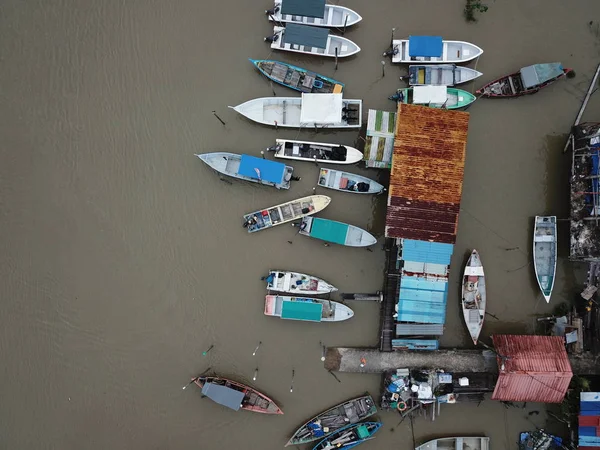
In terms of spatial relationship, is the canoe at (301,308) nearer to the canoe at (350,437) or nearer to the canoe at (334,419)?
the canoe at (334,419)

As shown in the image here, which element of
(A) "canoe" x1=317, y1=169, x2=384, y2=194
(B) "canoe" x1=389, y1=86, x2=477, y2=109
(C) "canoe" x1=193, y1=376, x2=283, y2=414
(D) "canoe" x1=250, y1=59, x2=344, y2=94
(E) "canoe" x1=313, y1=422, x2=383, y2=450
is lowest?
(E) "canoe" x1=313, y1=422, x2=383, y2=450

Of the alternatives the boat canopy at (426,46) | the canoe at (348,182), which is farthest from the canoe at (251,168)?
the boat canopy at (426,46)

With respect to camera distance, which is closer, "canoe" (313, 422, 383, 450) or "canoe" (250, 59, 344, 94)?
"canoe" (313, 422, 383, 450)

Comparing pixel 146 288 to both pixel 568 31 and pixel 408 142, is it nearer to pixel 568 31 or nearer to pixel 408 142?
pixel 408 142

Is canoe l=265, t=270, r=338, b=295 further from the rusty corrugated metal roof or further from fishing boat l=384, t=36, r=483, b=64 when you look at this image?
fishing boat l=384, t=36, r=483, b=64

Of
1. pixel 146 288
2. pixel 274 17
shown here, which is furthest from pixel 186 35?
pixel 146 288

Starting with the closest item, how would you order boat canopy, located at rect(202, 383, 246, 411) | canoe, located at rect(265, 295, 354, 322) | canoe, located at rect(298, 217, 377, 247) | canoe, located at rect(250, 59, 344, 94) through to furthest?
1. boat canopy, located at rect(202, 383, 246, 411)
2. canoe, located at rect(265, 295, 354, 322)
3. canoe, located at rect(298, 217, 377, 247)
4. canoe, located at rect(250, 59, 344, 94)

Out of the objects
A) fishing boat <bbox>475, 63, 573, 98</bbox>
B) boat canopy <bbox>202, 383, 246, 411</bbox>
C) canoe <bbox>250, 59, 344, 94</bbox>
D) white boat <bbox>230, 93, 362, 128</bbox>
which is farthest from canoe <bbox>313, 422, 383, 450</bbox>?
fishing boat <bbox>475, 63, 573, 98</bbox>
